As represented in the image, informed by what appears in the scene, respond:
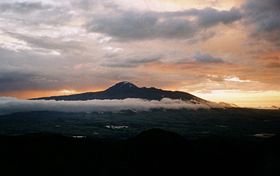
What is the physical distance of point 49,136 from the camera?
7362 inches

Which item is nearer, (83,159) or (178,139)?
(83,159)

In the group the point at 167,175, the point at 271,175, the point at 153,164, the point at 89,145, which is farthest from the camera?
the point at 89,145

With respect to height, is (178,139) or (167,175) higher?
(178,139)

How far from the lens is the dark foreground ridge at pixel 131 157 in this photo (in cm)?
14500

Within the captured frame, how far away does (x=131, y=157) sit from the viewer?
529ft

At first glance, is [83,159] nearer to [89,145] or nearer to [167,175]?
[89,145]

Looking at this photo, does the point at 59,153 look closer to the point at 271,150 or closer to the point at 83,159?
the point at 83,159

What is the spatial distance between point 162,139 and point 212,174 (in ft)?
144

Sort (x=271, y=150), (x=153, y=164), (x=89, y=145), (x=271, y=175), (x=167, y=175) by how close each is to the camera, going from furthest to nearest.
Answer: (x=89, y=145), (x=271, y=150), (x=153, y=164), (x=167, y=175), (x=271, y=175)

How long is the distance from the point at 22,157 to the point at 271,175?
10743cm

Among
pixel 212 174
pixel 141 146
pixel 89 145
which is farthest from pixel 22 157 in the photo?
pixel 212 174

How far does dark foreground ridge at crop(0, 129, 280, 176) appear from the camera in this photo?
14500 cm

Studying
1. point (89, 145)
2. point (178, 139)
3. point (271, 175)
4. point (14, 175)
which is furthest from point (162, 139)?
point (14, 175)

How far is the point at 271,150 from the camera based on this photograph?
557 feet
